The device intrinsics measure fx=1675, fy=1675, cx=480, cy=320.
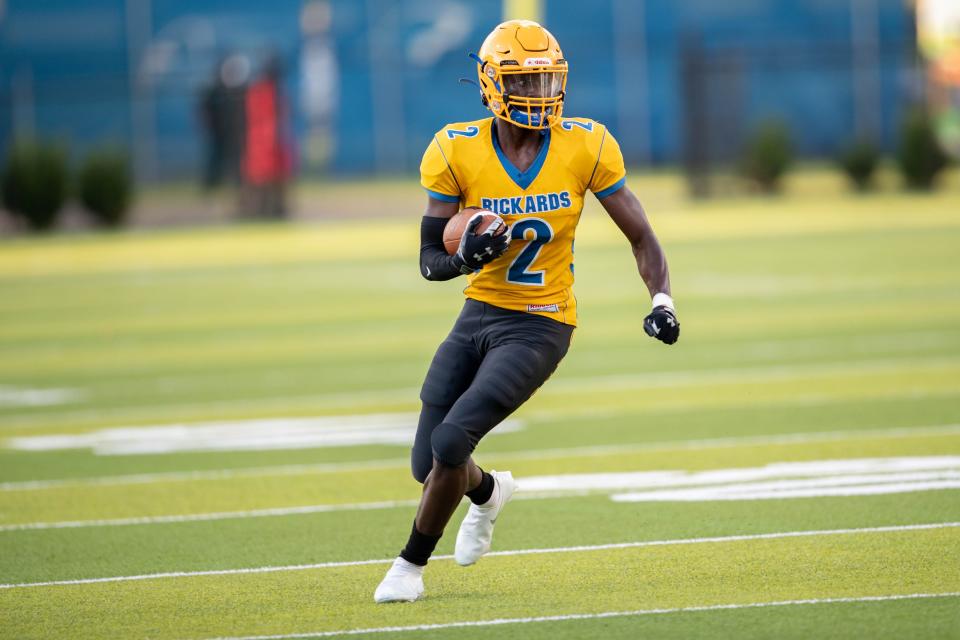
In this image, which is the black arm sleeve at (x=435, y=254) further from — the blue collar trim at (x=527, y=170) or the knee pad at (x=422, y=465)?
the knee pad at (x=422, y=465)

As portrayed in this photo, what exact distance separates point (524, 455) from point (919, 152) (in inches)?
847

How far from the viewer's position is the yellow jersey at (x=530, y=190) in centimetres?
612

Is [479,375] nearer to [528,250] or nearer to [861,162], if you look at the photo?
[528,250]

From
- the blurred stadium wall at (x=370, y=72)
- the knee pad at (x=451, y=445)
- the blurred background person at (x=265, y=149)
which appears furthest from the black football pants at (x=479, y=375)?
the blurred stadium wall at (x=370, y=72)

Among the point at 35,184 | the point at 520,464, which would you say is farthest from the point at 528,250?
the point at 35,184

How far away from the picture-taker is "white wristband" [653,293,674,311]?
6113 mm

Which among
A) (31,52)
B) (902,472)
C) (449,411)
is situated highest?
(31,52)

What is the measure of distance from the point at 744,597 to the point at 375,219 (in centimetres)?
2263

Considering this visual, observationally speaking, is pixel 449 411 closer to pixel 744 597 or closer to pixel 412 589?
pixel 412 589

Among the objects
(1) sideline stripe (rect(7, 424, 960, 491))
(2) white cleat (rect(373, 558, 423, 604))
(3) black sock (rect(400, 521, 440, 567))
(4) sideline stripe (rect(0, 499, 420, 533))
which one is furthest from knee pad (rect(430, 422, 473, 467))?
(1) sideline stripe (rect(7, 424, 960, 491))

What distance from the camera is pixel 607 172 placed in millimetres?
6203

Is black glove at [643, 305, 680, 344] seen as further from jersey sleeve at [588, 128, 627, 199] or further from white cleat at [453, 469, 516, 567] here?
white cleat at [453, 469, 516, 567]


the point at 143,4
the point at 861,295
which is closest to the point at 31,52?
the point at 143,4

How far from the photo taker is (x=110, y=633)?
5.62 m
